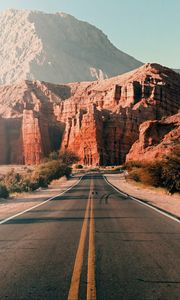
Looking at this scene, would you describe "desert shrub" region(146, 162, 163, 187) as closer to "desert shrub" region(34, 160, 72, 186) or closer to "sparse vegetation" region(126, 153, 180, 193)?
"sparse vegetation" region(126, 153, 180, 193)

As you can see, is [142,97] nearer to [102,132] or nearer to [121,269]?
[102,132]

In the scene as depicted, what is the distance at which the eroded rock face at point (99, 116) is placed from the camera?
129 m

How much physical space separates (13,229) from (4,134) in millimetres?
130457

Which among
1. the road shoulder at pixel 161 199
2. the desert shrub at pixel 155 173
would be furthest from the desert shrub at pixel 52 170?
the road shoulder at pixel 161 199

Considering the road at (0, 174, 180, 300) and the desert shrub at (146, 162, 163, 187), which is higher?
the desert shrub at (146, 162, 163, 187)

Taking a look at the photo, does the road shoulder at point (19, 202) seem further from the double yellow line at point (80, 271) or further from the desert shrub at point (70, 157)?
the desert shrub at point (70, 157)

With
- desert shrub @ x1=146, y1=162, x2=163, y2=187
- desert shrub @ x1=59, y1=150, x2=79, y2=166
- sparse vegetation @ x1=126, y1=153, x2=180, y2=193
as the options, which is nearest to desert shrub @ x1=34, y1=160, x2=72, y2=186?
sparse vegetation @ x1=126, y1=153, x2=180, y2=193

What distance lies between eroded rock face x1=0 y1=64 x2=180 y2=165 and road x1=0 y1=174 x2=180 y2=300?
114 metres

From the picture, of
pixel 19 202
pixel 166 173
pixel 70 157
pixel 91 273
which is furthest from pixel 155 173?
pixel 70 157

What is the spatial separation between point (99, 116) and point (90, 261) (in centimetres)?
12321

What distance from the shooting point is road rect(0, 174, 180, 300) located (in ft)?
18.7

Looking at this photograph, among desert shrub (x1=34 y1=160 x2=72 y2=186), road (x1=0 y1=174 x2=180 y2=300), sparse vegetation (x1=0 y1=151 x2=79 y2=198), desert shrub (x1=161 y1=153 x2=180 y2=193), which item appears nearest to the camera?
road (x1=0 y1=174 x2=180 y2=300)

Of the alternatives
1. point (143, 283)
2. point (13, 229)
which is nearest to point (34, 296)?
point (143, 283)

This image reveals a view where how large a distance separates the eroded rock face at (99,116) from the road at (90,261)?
113626 millimetres
